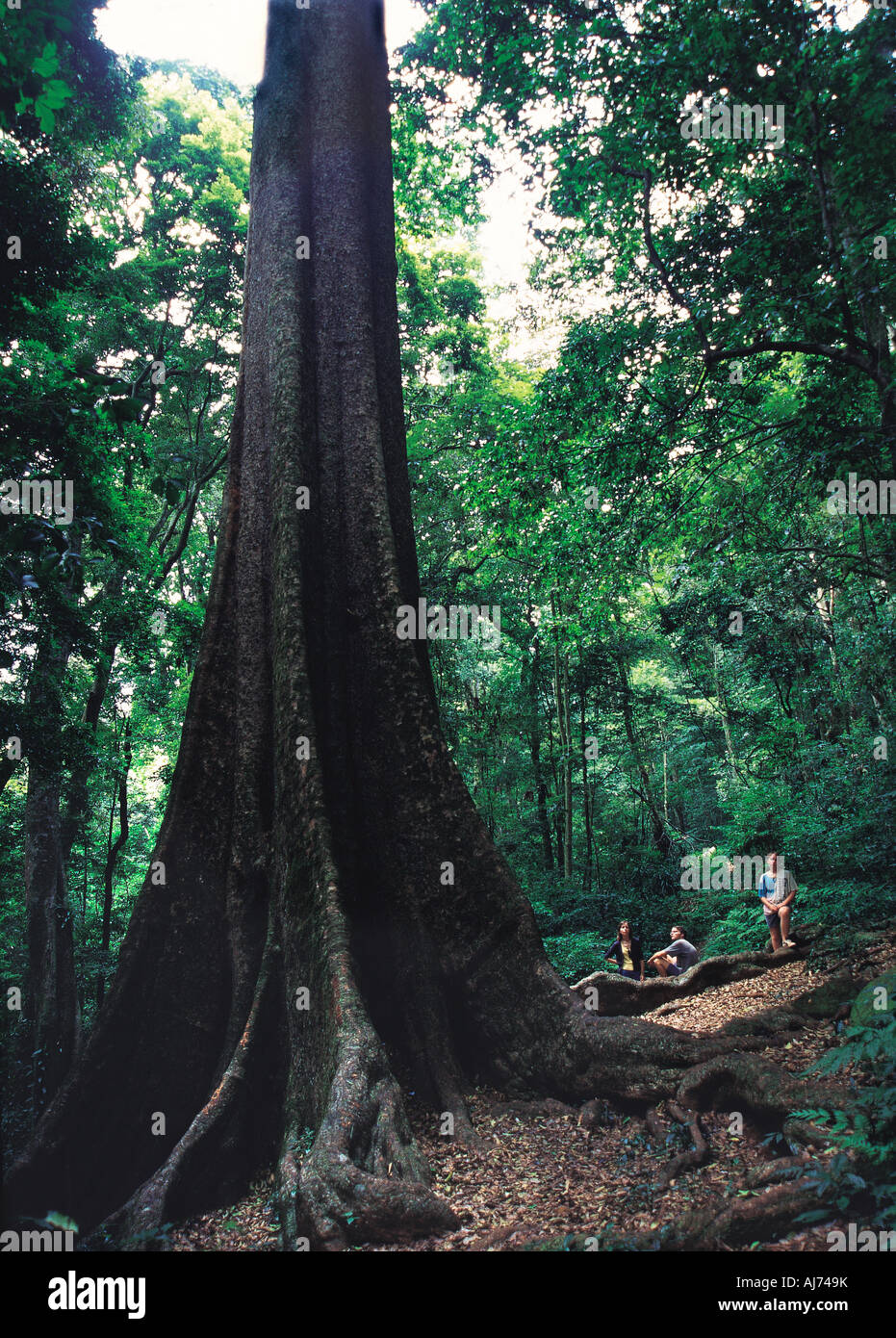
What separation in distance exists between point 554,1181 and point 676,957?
6067mm

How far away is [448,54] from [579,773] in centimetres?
1454

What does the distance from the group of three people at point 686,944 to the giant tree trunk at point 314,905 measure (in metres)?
4.30

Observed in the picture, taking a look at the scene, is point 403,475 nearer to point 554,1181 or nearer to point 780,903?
point 554,1181

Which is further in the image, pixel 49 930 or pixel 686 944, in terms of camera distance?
pixel 49 930

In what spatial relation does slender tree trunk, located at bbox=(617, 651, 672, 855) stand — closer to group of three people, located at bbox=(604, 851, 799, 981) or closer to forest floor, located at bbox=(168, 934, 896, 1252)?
group of three people, located at bbox=(604, 851, 799, 981)

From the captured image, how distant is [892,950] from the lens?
530cm

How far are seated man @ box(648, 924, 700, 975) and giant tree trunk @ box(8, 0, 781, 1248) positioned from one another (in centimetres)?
518

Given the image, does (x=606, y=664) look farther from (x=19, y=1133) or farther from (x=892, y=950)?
(x=19, y=1133)

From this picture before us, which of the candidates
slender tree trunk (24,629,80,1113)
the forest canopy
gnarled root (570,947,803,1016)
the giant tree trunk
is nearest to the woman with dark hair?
gnarled root (570,947,803,1016)

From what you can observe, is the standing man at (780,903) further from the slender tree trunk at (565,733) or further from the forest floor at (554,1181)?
the slender tree trunk at (565,733)

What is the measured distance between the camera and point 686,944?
8406 millimetres

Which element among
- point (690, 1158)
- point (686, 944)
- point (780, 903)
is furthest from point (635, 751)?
point (690, 1158)

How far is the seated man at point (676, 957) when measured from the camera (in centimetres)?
834

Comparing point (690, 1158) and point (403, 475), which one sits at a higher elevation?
point (403, 475)
